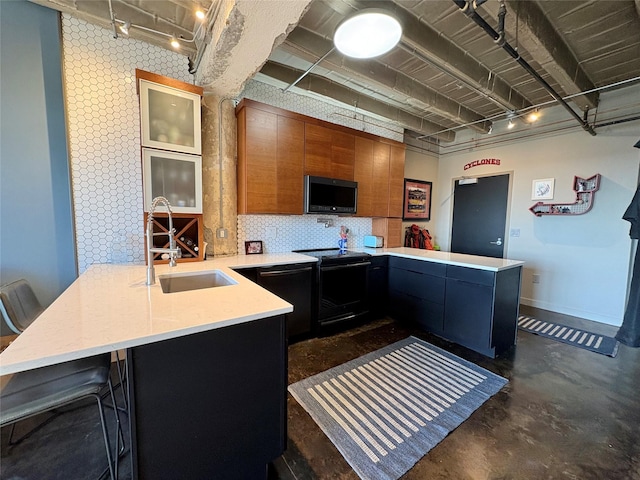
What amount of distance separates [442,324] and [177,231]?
115 inches

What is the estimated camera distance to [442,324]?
292 cm

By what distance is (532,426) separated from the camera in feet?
5.70

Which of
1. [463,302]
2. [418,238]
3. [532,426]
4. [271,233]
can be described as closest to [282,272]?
[271,233]

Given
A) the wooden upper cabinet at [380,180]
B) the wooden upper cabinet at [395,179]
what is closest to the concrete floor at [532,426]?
the wooden upper cabinet at [380,180]

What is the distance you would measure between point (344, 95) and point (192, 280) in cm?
275

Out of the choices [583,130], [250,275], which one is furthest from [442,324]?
[583,130]

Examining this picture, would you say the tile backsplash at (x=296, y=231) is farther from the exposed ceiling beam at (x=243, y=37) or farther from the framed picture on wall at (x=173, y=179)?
the exposed ceiling beam at (x=243, y=37)

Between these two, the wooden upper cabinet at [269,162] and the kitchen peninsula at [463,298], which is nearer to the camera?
the kitchen peninsula at [463,298]

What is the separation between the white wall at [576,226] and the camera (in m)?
3.27

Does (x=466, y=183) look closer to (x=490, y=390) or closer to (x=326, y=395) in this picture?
(x=490, y=390)

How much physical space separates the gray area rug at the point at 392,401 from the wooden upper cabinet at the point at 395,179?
79.5 inches

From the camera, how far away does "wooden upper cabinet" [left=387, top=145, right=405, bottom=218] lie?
151 inches

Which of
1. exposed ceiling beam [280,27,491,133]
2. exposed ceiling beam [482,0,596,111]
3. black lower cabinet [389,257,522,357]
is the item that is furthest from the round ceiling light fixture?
black lower cabinet [389,257,522,357]

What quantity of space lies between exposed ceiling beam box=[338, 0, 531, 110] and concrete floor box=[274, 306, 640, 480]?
9.19ft
